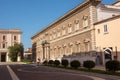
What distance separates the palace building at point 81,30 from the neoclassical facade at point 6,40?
38.9 meters

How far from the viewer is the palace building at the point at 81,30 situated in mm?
Result: 36688

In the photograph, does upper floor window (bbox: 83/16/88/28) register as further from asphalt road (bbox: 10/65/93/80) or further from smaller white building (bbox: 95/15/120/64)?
asphalt road (bbox: 10/65/93/80)

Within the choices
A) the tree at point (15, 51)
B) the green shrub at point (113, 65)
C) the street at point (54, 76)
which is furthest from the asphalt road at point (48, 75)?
the tree at point (15, 51)

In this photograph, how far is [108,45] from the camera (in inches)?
1275

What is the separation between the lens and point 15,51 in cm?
8712

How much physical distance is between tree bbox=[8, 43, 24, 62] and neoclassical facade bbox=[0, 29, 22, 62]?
580cm

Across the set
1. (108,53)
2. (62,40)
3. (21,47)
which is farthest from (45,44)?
(108,53)

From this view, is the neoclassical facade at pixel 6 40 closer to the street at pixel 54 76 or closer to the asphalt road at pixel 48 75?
the street at pixel 54 76

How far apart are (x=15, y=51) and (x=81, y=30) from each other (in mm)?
50727

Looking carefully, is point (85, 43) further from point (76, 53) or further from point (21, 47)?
point (21, 47)

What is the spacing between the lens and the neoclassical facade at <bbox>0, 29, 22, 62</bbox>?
93938 mm

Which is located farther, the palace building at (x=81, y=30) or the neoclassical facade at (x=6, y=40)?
the neoclassical facade at (x=6, y=40)

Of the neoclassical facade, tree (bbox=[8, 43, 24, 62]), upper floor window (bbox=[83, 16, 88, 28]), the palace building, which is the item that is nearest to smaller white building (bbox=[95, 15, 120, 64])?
the palace building

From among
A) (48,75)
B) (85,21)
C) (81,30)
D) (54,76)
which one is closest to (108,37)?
(85,21)
